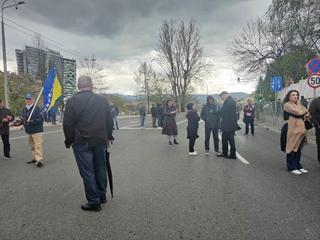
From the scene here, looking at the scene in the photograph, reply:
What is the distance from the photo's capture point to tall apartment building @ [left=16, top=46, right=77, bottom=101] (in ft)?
101

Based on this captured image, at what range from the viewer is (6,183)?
20.4ft

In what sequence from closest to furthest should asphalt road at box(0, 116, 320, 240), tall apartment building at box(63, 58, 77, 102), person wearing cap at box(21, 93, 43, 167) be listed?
asphalt road at box(0, 116, 320, 240) → person wearing cap at box(21, 93, 43, 167) → tall apartment building at box(63, 58, 77, 102)

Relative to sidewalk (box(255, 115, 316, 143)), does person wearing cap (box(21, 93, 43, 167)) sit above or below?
above

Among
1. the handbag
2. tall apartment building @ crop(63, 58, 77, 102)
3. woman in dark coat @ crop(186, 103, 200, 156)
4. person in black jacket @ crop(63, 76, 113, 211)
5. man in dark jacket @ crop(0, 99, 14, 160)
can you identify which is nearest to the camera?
person in black jacket @ crop(63, 76, 113, 211)

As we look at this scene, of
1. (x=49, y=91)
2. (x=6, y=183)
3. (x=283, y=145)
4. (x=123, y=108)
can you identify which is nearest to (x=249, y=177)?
(x=283, y=145)

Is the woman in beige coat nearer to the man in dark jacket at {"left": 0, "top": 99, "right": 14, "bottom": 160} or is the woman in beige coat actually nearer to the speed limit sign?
the speed limit sign

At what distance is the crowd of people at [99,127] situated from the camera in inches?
178

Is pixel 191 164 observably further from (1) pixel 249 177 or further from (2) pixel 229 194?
(2) pixel 229 194

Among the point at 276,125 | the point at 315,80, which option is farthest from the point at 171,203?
the point at 276,125

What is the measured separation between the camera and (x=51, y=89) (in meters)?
10.2

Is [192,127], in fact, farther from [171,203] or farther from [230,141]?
[171,203]

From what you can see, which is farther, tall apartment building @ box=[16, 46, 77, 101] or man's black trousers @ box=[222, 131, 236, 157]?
tall apartment building @ box=[16, 46, 77, 101]

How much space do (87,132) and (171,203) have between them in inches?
62.9

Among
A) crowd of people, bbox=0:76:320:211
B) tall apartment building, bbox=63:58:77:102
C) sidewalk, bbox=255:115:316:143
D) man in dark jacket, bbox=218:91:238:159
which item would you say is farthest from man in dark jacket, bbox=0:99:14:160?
tall apartment building, bbox=63:58:77:102
